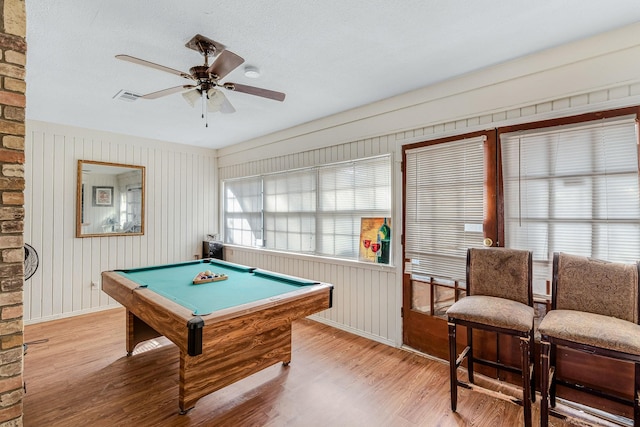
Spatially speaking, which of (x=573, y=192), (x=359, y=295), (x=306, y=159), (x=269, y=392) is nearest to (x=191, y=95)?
(x=306, y=159)

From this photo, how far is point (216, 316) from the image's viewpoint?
5.95 ft

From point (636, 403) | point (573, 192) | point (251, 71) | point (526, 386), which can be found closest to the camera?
point (636, 403)

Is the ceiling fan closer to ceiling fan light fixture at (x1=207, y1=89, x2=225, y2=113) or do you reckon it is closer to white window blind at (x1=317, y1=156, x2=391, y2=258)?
ceiling fan light fixture at (x1=207, y1=89, x2=225, y2=113)

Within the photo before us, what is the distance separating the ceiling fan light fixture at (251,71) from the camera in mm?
2520

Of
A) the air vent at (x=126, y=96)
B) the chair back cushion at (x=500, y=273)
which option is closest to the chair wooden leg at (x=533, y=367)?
the chair back cushion at (x=500, y=273)

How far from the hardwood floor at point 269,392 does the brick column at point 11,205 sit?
1015mm

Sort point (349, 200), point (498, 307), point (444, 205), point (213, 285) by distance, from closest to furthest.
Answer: point (498, 307) → point (213, 285) → point (444, 205) → point (349, 200)

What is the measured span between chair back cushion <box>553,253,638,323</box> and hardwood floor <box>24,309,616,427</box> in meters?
0.77

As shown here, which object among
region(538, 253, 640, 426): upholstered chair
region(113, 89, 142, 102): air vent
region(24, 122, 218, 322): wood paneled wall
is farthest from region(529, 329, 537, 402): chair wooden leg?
region(24, 122, 218, 322): wood paneled wall

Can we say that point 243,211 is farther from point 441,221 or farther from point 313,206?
point 441,221

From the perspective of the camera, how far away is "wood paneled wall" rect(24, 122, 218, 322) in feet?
12.8

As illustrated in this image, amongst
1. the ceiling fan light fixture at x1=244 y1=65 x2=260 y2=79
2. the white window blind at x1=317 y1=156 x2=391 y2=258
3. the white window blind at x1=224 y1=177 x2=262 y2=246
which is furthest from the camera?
the white window blind at x1=224 y1=177 x2=262 y2=246

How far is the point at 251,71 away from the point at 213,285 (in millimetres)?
1867

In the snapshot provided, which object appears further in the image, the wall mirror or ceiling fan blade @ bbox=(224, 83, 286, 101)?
the wall mirror
